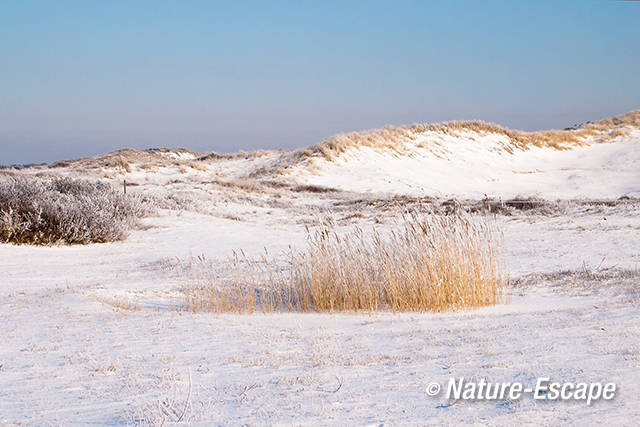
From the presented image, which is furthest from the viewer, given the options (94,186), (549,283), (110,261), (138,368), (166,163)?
(166,163)

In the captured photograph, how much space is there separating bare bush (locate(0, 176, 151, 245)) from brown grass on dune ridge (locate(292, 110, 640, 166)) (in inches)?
733

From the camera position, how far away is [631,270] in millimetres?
7586

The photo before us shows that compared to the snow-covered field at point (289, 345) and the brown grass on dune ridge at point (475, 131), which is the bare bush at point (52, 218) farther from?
the brown grass on dune ridge at point (475, 131)

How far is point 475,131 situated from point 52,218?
30.9 meters

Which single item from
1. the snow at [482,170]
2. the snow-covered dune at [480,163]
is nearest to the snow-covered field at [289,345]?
the snow at [482,170]

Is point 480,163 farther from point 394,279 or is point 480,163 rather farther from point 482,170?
point 394,279

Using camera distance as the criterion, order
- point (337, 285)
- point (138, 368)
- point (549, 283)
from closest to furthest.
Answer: point (138, 368), point (337, 285), point (549, 283)

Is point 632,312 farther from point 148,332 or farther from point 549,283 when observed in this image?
point 148,332

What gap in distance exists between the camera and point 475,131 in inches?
1521

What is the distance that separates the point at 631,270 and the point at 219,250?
6662 millimetres

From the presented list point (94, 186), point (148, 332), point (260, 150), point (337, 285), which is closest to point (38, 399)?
point (148, 332)

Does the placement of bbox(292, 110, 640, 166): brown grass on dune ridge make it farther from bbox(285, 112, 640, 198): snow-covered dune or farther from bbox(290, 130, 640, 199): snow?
bbox(290, 130, 640, 199): snow

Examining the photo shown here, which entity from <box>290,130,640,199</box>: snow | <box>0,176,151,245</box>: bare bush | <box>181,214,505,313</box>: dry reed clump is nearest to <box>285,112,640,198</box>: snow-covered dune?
<box>290,130,640,199</box>: snow

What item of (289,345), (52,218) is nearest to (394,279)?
(289,345)
